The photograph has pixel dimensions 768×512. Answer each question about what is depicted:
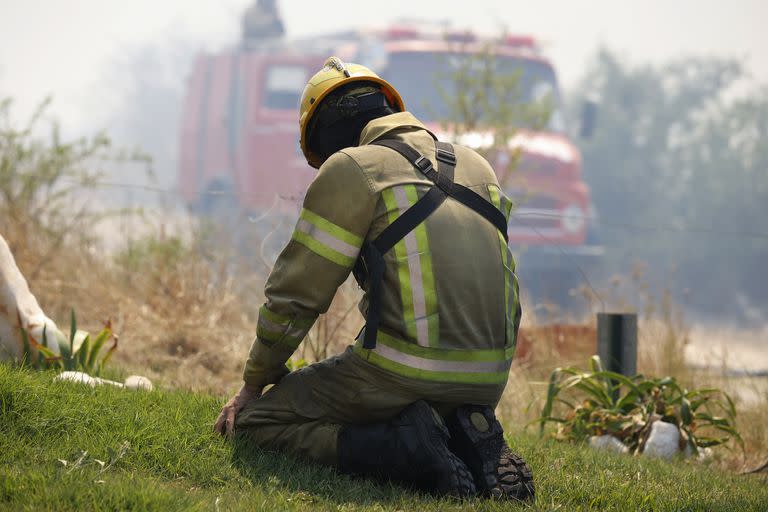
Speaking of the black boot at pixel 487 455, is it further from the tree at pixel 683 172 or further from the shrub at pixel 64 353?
the tree at pixel 683 172

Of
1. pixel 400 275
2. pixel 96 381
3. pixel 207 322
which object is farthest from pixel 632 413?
pixel 207 322

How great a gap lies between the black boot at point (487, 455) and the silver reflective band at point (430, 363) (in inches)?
6.2

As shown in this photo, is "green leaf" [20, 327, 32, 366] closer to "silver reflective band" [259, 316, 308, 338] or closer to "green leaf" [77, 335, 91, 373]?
"green leaf" [77, 335, 91, 373]

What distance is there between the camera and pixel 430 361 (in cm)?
345

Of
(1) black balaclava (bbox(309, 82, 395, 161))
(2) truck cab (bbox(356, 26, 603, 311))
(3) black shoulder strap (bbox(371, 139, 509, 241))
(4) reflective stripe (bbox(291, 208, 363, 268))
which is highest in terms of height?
(1) black balaclava (bbox(309, 82, 395, 161))

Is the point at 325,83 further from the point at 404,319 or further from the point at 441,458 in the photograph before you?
the point at 441,458

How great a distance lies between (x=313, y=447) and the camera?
364 cm

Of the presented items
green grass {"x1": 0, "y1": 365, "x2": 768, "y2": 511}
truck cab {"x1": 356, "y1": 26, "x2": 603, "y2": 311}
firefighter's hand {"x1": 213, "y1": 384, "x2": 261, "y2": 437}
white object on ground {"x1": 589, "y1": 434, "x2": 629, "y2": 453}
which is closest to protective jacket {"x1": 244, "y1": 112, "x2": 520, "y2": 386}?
firefighter's hand {"x1": 213, "y1": 384, "x2": 261, "y2": 437}

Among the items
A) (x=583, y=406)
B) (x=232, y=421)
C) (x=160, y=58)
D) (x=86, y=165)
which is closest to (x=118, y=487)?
(x=232, y=421)

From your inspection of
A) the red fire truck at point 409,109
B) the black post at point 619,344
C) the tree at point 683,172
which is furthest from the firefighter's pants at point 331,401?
the tree at point 683,172

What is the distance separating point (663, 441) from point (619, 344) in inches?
25.7

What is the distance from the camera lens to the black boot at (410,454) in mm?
3383

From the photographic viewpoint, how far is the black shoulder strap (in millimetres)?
3570

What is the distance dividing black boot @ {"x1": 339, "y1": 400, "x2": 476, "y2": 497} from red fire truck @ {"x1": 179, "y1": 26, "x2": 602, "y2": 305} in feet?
22.8
